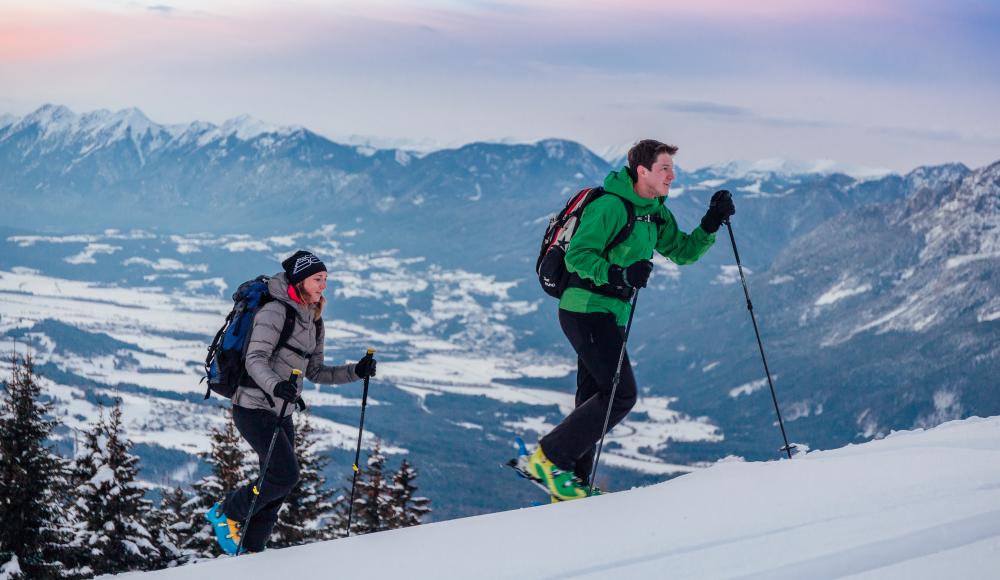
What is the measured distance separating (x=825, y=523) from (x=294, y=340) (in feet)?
13.0

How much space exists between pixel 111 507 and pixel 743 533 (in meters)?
12.2

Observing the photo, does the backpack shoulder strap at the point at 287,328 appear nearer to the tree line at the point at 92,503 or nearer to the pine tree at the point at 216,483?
the tree line at the point at 92,503

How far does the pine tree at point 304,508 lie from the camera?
17.5m

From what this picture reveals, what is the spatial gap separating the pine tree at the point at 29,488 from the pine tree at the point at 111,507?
0.41 m

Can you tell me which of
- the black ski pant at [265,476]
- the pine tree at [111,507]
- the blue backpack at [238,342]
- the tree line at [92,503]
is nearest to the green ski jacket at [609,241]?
the blue backpack at [238,342]

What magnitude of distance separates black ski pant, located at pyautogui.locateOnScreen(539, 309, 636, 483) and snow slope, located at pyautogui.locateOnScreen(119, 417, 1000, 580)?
0.55 meters

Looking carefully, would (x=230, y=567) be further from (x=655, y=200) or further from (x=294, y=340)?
(x=655, y=200)

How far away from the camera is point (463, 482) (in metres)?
150

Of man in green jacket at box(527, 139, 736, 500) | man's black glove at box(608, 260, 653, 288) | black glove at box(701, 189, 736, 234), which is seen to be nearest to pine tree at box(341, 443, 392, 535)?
man in green jacket at box(527, 139, 736, 500)

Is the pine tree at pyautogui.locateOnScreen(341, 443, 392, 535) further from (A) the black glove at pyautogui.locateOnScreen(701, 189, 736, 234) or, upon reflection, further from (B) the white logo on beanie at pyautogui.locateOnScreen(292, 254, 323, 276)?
(A) the black glove at pyautogui.locateOnScreen(701, 189, 736, 234)

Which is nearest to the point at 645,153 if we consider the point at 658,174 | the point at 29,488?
the point at 658,174

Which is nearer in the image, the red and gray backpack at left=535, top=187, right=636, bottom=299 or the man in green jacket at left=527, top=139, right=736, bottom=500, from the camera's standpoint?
the man in green jacket at left=527, top=139, right=736, bottom=500

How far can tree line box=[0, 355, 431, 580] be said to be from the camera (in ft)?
39.8

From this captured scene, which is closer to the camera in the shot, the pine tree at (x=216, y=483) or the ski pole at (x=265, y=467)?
the ski pole at (x=265, y=467)
